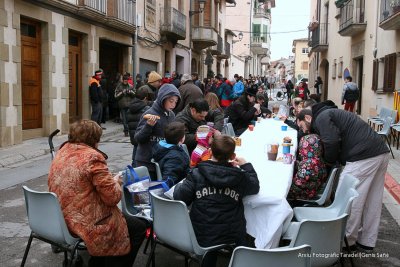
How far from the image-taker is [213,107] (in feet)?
25.6

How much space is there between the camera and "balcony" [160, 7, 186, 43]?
835 inches

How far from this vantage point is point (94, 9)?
13773 mm

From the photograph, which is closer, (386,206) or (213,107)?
(386,206)

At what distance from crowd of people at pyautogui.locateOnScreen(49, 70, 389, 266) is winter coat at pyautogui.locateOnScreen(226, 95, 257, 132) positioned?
7.57ft

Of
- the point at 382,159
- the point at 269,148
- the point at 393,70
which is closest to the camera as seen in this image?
the point at 382,159

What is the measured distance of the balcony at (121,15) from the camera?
50.2ft

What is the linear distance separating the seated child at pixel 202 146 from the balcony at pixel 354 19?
15.5m

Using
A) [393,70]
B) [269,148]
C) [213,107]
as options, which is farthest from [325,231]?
[393,70]

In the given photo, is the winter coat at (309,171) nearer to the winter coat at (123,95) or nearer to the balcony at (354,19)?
the winter coat at (123,95)

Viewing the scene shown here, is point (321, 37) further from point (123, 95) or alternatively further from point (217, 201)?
point (217, 201)

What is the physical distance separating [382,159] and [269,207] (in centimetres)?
154

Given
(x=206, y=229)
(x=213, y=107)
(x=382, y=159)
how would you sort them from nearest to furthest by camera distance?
1. (x=206, y=229)
2. (x=382, y=159)
3. (x=213, y=107)

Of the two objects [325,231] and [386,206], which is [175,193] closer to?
[325,231]

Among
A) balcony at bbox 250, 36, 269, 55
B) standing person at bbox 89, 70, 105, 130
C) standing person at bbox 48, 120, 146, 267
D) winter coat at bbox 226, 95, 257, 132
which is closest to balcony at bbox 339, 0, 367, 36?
standing person at bbox 89, 70, 105, 130
